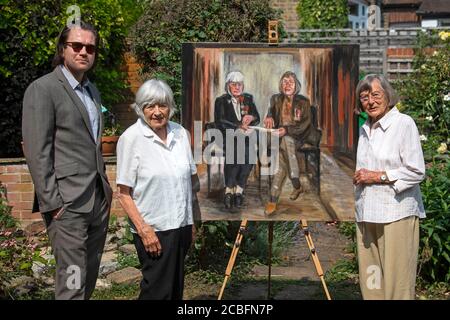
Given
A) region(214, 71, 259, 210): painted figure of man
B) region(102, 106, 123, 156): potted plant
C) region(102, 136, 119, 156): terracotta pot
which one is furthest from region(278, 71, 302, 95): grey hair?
region(102, 136, 119, 156): terracotta pot

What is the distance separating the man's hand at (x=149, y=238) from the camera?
13.3 ft

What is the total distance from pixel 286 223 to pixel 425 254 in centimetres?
190

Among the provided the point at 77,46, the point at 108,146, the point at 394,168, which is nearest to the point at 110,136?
the point at 108,146

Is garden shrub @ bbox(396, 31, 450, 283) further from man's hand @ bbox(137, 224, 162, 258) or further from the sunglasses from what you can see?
the sunglasses

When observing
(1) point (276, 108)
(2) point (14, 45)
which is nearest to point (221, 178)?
(1) point (276, 108)

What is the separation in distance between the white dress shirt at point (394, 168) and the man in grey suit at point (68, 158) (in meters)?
1.59

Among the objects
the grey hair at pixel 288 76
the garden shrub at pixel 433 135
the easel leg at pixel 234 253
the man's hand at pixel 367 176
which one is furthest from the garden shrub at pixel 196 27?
the man's hand at pixel 367 176

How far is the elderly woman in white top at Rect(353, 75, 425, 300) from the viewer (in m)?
4.28

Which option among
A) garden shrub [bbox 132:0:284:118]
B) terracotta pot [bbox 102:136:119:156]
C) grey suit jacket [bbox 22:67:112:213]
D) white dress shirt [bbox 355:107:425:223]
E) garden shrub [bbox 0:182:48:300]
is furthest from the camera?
terracotta pot [bbox 102:136:119:156]

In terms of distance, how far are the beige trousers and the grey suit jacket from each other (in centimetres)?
170

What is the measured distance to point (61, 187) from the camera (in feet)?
13.0

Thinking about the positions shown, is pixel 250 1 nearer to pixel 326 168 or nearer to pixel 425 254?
pixel 326 168

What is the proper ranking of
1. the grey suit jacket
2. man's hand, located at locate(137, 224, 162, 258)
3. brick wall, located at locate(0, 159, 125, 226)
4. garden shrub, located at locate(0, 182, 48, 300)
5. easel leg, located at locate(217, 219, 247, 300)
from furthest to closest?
brick wall, located at locate(0, 159, 125, 226)
garden shrub, located at locate(0, 182, 48, 300)
easel leg, located at locate(217, 219, 247, 300)
man's hand, located at locate(137, 224, 162, 258)
the grey suit jacket

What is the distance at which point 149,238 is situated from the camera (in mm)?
4047
